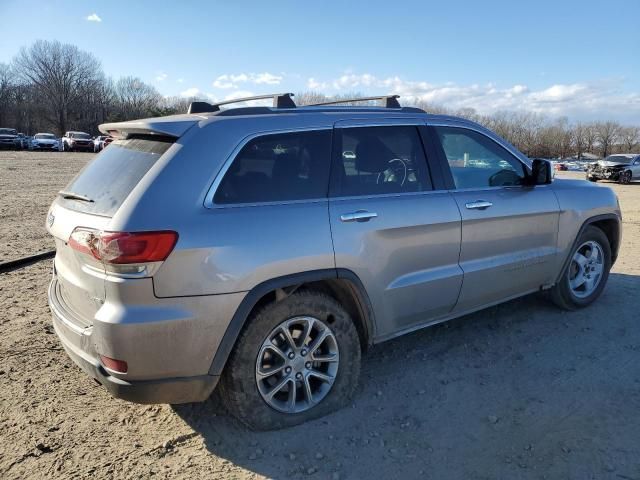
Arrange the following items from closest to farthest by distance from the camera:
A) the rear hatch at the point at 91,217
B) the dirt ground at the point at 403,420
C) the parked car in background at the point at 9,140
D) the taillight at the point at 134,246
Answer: the taillight at the point at 134,246 → the rear hatch at the point at 91,217 → the dirt ground at the point at 403,420 → the parked car in background at the point at 9,140

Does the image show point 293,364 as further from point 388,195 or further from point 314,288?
point 388,195

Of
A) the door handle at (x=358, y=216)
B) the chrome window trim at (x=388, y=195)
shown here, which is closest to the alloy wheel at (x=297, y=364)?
the door handle at (x=358, y=216)

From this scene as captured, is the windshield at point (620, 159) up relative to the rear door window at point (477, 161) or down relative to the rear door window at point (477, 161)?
down

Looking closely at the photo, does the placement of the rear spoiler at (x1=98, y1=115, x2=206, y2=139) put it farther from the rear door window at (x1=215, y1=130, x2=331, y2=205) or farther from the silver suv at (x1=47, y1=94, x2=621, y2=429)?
the rear door window at (x1=215, y1=130, x2=331, y2=205)

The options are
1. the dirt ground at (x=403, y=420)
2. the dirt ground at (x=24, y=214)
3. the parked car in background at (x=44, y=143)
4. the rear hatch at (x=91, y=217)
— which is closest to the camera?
the rear hatch at (x=91, y=217)

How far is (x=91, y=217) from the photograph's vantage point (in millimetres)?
2734

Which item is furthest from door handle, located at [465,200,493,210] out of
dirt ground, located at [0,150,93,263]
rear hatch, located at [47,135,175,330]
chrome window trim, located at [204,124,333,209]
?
dirt ground, located at [0,150,93,263]

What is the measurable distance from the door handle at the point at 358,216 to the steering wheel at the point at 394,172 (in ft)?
1.02

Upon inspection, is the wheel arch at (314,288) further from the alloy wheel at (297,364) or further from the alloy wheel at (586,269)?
the alloy wheel at (586,269)

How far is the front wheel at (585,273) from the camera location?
15.7ft

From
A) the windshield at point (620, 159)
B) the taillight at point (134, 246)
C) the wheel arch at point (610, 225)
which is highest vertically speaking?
the taillight at point (134, 246)

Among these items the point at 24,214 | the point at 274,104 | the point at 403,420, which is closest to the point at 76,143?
the point at 24,214

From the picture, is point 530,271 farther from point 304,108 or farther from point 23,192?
point 23,192

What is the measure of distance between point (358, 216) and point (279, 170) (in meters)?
0.56
